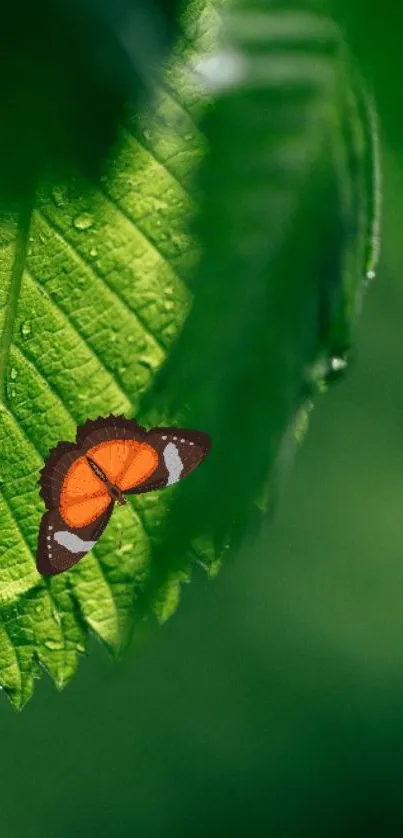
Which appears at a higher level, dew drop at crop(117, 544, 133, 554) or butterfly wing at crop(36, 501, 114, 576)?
butterfly wing at crop(36, 501, 114, 576)

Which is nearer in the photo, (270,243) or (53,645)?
(270,243)

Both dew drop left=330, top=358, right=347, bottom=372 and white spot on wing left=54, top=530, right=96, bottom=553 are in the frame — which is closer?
dew drop left=330, top=358, right=347, bottom=372

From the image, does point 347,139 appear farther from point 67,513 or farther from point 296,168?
point 67,513

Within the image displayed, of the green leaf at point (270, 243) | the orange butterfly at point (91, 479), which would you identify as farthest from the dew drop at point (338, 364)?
the orange butterfly at point (91, 479)

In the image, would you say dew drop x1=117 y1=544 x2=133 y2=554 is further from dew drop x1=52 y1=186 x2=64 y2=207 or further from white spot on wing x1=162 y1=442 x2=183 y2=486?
dew drop x1=52 y1=186 x2=64 y2=207

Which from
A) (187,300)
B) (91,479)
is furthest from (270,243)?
(91,479)

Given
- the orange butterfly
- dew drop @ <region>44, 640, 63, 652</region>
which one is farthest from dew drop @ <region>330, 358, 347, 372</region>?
dew drop @ <region>44, 640, 63, 652</region>

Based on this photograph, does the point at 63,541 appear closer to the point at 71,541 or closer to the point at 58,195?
the point at 71,541

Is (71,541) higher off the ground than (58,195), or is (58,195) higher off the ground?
(58,195)
